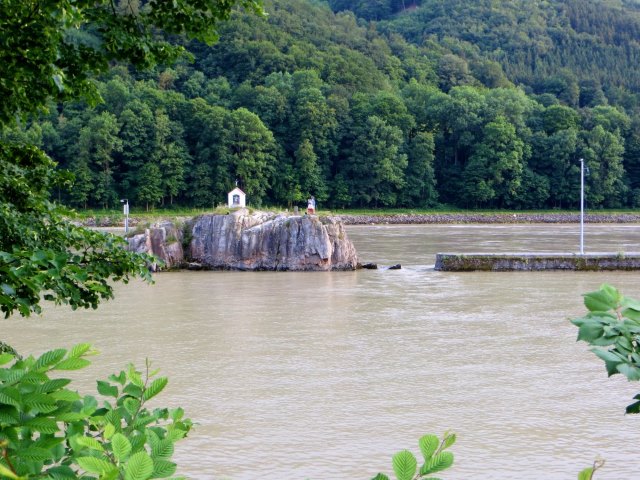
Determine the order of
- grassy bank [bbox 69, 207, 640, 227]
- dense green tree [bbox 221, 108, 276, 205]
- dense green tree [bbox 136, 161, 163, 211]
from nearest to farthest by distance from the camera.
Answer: grassy bank [bbox 69, 207, 640, 227]
dense green tree [bbox 136, 161, 163, 211]
dense green tree [bbox 221, 108, 276, 205]

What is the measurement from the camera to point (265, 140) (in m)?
81.8

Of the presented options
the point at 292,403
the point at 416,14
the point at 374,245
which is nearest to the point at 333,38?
the point at 416,14

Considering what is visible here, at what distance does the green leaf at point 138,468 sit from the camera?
179cm

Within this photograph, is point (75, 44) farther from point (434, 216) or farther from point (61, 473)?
point (434, 216)

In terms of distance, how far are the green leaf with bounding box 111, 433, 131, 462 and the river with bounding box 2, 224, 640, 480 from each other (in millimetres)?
5987

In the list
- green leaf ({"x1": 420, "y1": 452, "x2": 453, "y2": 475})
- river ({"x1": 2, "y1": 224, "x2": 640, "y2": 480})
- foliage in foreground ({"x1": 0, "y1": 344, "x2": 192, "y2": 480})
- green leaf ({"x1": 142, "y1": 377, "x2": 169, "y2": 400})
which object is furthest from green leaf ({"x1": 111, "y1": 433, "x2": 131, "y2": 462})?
river ({"x1": 2, "y1": 224, "x2": 640, "y2": 480})

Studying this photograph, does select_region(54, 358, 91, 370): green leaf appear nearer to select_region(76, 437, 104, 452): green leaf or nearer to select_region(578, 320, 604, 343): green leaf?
select_region(76, 437, 104, 452): green leaf

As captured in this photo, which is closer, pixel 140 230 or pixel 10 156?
pixel 10 156

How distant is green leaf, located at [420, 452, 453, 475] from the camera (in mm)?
1987

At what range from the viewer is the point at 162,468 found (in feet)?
6.54

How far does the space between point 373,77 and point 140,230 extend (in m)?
80.3

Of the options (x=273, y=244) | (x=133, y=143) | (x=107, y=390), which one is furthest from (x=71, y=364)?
(x=133, y=143)

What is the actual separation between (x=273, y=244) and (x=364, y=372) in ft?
54.1

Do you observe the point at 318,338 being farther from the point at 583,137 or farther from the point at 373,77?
the point at 373,77
